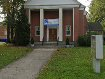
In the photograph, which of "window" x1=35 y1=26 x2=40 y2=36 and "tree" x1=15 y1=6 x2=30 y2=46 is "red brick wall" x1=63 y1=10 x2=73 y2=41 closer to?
"window" x1=35 y1=26 x2=40 y2=36

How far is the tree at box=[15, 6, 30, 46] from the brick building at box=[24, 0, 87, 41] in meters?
2.12

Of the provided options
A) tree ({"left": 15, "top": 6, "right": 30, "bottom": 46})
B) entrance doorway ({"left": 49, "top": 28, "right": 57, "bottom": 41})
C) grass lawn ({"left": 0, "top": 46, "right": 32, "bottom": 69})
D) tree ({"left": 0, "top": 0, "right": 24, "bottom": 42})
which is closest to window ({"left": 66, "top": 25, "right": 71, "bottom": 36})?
A: entrance doorway ({"left": 49, "top": 28, "right": 57, "bottom": 41})

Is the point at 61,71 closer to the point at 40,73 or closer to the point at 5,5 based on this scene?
the point at 40,73

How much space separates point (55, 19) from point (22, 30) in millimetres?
5310

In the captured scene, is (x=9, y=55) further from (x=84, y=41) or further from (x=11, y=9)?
(x=11, y=9)

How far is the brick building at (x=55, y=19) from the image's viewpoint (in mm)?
43219

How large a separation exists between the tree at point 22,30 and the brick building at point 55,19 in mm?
2121

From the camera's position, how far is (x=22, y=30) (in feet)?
136

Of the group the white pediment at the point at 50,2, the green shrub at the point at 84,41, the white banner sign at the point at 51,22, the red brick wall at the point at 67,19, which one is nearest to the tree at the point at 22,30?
the white pediment at the point at 50,2

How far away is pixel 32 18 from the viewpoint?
4678 centimetres

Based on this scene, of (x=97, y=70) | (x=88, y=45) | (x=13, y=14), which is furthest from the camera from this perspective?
(x=13, y=14)

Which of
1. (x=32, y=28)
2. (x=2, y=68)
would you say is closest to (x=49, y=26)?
(x=32, y=28)

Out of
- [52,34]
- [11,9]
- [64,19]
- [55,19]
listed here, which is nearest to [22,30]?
[11,9]

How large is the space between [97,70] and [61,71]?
5.80ft
